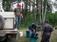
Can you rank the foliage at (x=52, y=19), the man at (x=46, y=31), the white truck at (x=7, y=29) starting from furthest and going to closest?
the foliage at (x=52, y=19) → the man at (x=46, y=31) → the white truck at (x=7, y=29)

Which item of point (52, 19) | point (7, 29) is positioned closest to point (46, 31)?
point (7, 29)

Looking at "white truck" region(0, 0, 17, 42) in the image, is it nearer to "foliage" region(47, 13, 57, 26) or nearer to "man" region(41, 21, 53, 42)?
"man" region(41, 21, 53, 42)

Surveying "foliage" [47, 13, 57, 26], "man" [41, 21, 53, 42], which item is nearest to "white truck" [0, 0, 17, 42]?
"man" [41, 21, 53, 42]

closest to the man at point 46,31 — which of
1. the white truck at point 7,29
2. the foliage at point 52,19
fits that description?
the white truck at point 7,29

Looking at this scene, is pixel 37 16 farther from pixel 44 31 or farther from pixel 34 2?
pixel 44 31

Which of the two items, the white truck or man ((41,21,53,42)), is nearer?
the white truck

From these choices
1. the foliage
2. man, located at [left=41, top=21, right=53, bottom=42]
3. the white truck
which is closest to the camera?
the white truck

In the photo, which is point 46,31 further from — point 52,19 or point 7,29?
point 52,19

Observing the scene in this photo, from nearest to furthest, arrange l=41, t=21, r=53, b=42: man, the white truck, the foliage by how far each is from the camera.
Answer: the white truck < l=41, t=21, r=53, b=42: man < the foliage

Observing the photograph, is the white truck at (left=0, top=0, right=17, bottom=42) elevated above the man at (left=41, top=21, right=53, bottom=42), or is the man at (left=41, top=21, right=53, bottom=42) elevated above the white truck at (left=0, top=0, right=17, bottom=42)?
the white truck at (left=0, top=0, right=17, bottom=42)

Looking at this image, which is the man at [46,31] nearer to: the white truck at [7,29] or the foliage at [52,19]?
the white truck at [7,29]

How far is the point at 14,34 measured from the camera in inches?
375

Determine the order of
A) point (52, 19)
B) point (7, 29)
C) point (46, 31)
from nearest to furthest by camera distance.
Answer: point (7, 29) → point (46, 31) → point (52, 19)

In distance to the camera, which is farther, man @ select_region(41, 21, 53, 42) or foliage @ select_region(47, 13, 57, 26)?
foliage @ select_region(47, 13, 57, 26)
